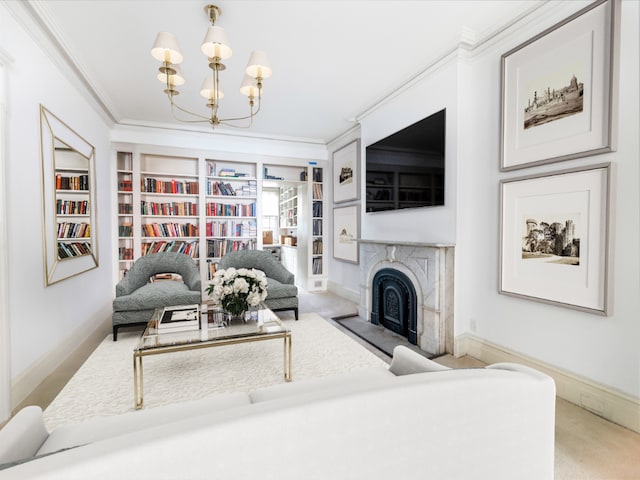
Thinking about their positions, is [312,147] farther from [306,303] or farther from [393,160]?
[306,303]

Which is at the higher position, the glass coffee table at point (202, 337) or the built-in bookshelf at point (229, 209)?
the built-in bookshelf at point (229, 209)

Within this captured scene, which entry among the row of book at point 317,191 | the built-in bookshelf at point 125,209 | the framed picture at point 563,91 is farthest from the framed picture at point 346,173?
the built-in bookshelf at point 125,209

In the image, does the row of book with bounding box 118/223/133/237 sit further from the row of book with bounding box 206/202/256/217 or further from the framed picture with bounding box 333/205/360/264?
the framed picture with bounding box 333/205/360/264

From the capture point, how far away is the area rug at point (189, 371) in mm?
2098

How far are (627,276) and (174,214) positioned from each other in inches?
204

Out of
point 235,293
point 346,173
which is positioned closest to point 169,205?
point 346,173

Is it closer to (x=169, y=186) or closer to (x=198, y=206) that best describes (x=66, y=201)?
(x=169, y=186)

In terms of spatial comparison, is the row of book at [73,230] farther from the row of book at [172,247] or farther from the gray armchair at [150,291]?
the row of book at [172,247]

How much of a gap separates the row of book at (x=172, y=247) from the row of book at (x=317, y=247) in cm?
201

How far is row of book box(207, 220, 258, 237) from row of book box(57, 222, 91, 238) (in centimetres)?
182

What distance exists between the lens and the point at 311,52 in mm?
2859

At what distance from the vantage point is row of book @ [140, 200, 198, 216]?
4750mm

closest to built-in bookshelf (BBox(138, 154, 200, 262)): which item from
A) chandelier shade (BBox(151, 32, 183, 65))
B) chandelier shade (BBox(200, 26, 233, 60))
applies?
chandelier shade (BBox(151, 32, 183, 65))

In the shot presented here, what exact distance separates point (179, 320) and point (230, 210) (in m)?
2.94
